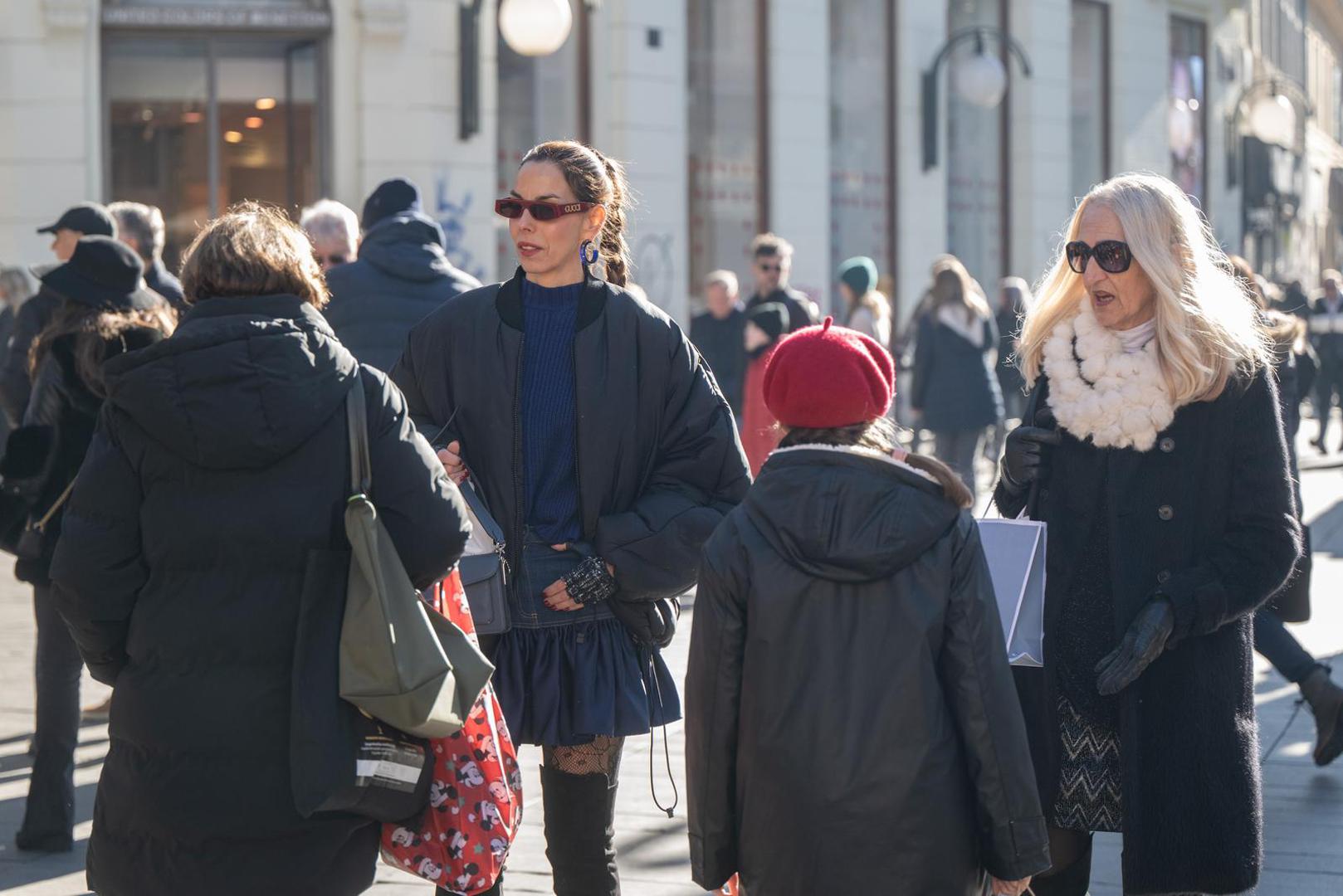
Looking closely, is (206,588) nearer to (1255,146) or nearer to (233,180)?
(233,180)

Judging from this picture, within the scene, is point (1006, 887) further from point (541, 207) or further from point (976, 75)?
point (976, 75)

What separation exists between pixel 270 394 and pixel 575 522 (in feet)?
3.27

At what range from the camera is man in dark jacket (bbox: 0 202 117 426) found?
6.30 m

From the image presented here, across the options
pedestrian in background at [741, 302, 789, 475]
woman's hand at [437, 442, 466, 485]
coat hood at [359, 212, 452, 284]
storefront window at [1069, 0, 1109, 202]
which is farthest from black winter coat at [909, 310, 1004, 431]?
storefront window at [1069, 0, 1109, 202]

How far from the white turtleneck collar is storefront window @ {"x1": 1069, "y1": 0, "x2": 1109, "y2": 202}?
21736 mm

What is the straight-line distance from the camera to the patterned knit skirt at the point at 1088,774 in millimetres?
4023

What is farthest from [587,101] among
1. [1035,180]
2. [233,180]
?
[1035,180]

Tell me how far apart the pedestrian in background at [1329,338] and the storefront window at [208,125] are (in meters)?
12.6

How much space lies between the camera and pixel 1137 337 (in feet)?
13.5

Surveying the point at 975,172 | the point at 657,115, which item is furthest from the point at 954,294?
the point at 975,172

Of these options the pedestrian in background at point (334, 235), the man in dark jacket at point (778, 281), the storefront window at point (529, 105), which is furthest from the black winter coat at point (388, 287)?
the storefront window at point (529, 105)

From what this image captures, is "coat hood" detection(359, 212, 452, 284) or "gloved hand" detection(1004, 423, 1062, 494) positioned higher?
"coat hood" detection(359, 212, 452, 284)

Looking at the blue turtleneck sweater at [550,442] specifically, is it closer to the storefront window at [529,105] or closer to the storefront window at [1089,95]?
the storefront window at [529,105]

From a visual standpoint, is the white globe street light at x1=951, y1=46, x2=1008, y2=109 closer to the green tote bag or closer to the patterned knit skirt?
the patterned knit skirt
